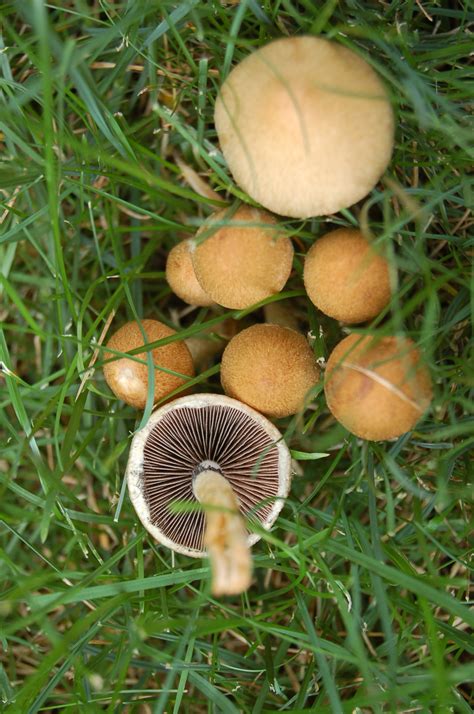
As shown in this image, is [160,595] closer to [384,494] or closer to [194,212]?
[384,494]

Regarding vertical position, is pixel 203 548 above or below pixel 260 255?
below

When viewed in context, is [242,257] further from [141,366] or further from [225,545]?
[225,545]

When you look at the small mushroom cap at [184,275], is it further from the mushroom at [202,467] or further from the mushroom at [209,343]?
the mushroom at [202,467]

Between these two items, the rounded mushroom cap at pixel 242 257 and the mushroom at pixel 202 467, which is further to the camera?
the mushroom at pixel 202 467

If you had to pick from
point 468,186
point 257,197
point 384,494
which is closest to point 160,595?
point 384,494

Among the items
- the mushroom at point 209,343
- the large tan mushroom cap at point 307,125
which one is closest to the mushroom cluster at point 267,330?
the large tan mushroom cap at point 307,125

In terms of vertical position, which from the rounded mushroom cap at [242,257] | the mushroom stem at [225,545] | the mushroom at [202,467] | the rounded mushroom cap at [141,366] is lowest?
the mushroom at [202,467]

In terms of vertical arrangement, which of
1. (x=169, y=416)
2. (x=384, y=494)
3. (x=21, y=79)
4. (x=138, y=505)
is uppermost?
(x=21, y=79)
